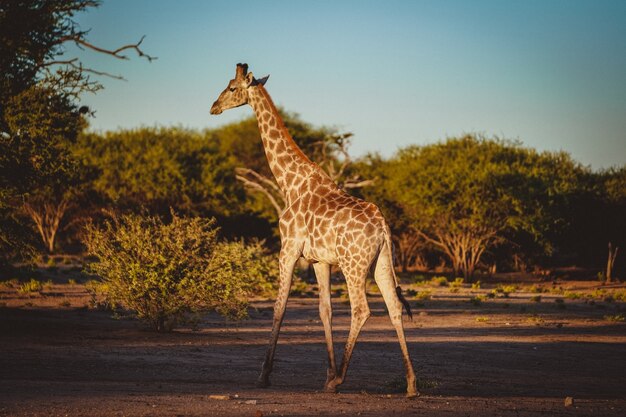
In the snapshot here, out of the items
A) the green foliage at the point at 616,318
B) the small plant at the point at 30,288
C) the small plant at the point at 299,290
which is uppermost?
the small plant at the point at 30,288

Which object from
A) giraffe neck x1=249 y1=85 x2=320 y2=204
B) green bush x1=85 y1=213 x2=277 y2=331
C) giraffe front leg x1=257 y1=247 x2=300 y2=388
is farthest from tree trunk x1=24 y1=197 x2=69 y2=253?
giraffe front leg x1=257 y1=247 x2=300 y2=388

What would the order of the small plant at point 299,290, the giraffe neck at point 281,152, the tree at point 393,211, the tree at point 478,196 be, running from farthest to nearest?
1. the tree at point 393,211
2. the tree at point 478,196
3. the small plant at point 299,290
4. the giraffe neck at point 281,152

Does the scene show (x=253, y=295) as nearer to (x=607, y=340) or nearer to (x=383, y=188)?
(x=607, y=340)

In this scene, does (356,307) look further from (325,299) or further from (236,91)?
(236,91)

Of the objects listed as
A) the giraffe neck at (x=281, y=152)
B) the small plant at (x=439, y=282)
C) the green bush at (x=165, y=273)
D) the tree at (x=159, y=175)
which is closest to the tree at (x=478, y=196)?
the small plant at (x=439, y=282)

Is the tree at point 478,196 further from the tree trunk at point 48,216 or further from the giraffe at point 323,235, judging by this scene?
the giraffe at point 323,235

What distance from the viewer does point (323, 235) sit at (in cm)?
1220

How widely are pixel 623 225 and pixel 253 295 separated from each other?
112ft

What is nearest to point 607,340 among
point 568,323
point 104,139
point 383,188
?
point 568,323

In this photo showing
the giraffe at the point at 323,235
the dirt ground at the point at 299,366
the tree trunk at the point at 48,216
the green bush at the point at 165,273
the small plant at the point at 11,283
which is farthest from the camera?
the tree trunk at the point at 48,216

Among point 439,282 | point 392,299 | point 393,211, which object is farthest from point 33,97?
point 393,211

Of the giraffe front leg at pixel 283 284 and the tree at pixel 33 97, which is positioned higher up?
the tree at pixel 33 97

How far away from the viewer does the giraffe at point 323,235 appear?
38.5ft

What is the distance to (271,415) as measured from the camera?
9172 millimetres
